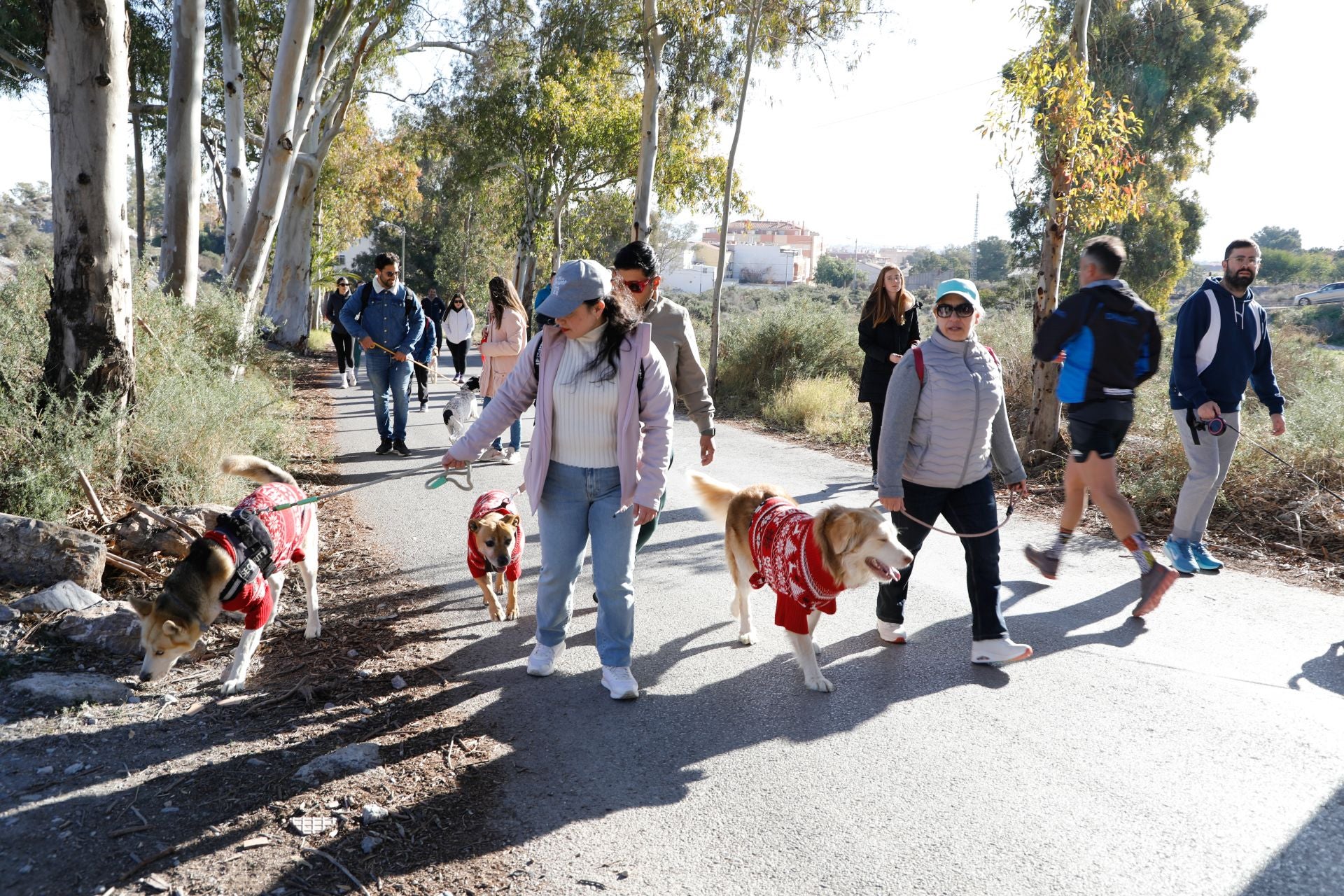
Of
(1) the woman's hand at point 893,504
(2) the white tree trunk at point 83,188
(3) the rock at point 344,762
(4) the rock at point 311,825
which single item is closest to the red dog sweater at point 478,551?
(3) the rock at point 344,762

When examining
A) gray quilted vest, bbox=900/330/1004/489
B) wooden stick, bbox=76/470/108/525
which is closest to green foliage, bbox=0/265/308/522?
wooden stick, bbox=76/470/108/525

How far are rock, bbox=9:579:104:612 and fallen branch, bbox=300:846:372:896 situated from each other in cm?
283

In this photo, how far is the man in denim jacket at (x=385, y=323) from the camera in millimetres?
10234

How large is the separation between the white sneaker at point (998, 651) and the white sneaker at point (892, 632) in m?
0.44

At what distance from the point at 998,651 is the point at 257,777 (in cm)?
365

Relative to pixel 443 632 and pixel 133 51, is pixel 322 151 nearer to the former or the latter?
pixel 133 51

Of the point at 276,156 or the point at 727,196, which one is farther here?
the point at 727,196

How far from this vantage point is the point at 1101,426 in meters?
5.26

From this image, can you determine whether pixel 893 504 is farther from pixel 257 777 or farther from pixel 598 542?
pixel 257 777

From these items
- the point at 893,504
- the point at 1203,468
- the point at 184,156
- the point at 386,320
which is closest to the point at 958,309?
the point at 893,504

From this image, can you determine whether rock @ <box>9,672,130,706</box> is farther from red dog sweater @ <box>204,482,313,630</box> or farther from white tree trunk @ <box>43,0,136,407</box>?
white tree trunk @ <box>43,0,136,407</box>

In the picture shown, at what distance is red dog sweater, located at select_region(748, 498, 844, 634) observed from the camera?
4094 millimetres

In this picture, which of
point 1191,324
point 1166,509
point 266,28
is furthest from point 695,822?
point 266,28

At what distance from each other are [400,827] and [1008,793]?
7.80ft
